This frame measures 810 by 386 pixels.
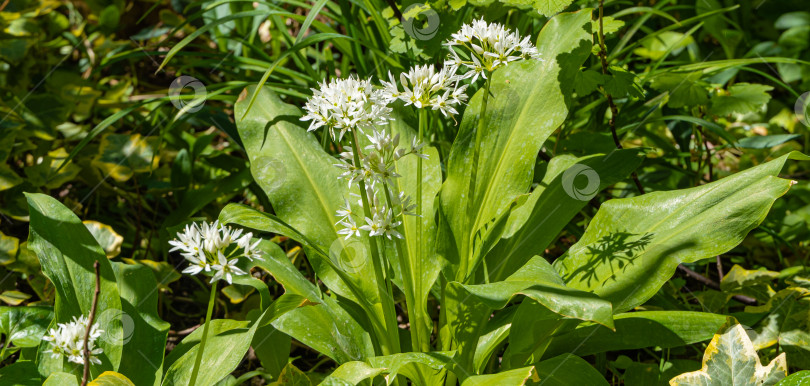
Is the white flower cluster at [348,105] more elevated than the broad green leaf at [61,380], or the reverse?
the white flower cluster at [348,105]

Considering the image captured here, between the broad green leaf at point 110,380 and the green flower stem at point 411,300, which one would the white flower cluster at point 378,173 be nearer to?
the green flower stem at point 411,300

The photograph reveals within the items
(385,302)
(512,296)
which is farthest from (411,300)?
(512,296)

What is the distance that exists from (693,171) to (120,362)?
1.99 m

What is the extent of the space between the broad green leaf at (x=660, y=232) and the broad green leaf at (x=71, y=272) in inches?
42.3

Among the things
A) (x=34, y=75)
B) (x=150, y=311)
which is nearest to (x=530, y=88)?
(x=150, y=311)

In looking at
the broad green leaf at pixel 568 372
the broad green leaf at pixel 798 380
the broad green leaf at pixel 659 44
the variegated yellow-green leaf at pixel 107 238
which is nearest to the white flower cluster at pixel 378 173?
the broad green leaf at pixel 568 372

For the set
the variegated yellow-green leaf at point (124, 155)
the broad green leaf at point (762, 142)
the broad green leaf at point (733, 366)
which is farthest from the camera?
the variegated yellow-green leaf at point (124, 155)

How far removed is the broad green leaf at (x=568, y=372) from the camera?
135 cm

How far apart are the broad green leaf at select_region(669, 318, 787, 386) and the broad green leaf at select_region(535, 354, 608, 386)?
0.15 m

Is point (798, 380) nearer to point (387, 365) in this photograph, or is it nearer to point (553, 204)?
point (553, 204)

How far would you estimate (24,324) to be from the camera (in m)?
1.54

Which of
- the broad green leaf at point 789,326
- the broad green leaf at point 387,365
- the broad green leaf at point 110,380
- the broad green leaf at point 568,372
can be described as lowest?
the broad green leaf at point 789,326

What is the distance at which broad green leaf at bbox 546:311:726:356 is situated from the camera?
1.39 meters

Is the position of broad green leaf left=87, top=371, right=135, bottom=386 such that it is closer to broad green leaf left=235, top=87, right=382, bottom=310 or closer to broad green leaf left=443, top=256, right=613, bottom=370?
broad green leaf left=235, top=87, right=382, bottom=310
